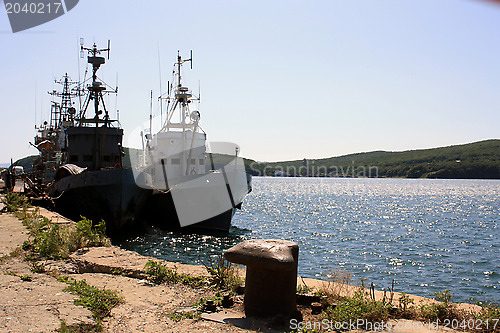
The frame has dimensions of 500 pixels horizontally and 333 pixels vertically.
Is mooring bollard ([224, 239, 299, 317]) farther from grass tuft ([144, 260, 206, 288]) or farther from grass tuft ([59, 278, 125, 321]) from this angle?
grass tuft ([59, 278, 125, 321])

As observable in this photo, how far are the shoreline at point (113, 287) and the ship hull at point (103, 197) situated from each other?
9.87 m

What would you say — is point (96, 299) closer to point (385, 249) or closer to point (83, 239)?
point (83, 239)

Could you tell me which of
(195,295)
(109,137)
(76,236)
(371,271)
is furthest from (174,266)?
(109,137)

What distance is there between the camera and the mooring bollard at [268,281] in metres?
5.14

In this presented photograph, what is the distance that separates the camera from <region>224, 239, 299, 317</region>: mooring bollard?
16.9 feet

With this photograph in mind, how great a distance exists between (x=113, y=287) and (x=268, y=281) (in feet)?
8.43

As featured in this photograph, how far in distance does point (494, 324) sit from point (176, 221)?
1927 cm

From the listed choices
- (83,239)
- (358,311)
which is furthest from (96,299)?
(83,239)

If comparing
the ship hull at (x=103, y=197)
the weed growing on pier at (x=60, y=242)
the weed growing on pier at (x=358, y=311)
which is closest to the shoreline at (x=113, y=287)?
the weed growing on pier at (x=60, y=242)

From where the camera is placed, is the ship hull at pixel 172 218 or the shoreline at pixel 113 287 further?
the ship hull at pixel 172 218

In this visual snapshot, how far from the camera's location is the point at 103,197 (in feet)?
63.0

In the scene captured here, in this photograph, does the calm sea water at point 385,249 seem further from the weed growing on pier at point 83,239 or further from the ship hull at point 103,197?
the weed growing on pier at point 83,239

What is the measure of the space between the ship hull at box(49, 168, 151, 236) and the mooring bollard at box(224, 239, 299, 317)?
1515 centimetres

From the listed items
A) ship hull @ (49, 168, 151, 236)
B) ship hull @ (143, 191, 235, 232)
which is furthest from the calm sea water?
ship hull @ (49, 168, 151, 236)
